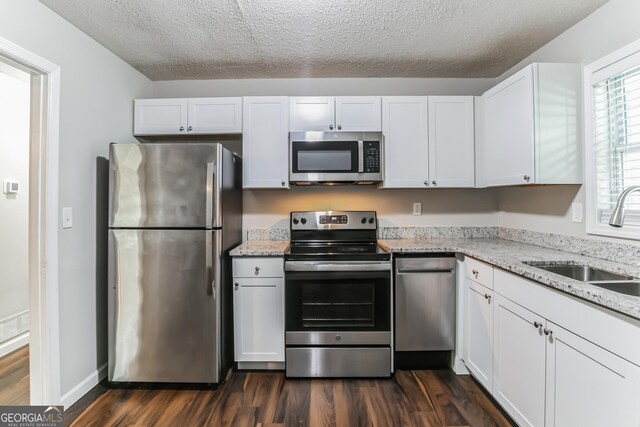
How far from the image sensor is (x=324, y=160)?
2494 mm

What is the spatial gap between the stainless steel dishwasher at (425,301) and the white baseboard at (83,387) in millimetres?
2105

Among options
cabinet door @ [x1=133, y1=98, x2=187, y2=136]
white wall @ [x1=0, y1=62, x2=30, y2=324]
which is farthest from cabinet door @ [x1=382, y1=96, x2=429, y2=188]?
white wall @ [x1=0, y1=62, x2=30, y2=324]

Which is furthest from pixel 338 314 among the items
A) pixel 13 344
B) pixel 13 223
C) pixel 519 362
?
pixel 13 223

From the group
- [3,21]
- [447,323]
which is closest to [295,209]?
[447,323]

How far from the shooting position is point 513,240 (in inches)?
104

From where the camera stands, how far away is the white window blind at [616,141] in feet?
5.50

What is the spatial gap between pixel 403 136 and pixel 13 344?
367cm

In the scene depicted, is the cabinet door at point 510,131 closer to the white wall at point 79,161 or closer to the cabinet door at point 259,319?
the cabinet door at point 259,319

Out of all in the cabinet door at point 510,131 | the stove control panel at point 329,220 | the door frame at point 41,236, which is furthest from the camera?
the stove control panel at point 329,220

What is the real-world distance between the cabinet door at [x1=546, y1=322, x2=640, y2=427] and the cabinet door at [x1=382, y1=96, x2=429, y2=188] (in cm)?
150

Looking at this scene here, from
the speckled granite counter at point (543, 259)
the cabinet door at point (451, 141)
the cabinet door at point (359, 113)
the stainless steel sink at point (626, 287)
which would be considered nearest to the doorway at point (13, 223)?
the cabinet door at point (359, 113)

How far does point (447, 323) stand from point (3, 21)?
10.4 ft

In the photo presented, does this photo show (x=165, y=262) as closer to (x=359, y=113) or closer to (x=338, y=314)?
(x=338, y=314)

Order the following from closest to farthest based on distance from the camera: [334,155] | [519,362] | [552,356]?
1. [552,356]
2. [519,362]
3. [334,155]
